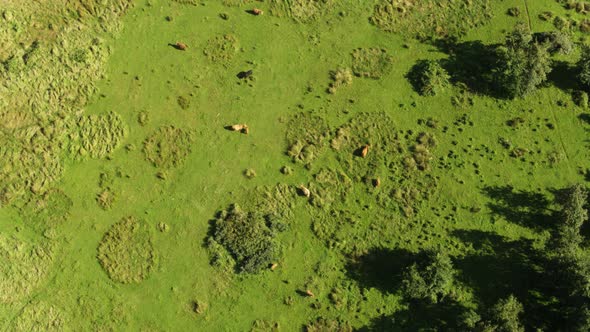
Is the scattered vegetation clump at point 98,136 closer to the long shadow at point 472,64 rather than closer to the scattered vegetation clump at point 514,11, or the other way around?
the long shadow at point 472,64

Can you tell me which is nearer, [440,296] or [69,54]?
[440,296]

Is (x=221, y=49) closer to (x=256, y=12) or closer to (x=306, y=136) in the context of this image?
(x=256, y=12)

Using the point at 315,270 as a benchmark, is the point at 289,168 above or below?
above

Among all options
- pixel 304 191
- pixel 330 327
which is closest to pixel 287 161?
pixel 304 191

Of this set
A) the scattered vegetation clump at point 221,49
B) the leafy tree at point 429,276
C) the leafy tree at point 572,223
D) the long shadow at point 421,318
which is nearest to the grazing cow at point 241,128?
the scattered vegetation clump at point 221,49

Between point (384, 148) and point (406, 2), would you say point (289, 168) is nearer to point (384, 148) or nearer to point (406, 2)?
point (384, 148)

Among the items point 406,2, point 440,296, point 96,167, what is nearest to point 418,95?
point 406,2
